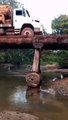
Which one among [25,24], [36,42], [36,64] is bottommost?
[36,64]

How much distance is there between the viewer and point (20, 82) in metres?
28.6

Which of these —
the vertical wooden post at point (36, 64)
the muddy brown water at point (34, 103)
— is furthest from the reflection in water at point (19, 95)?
the vertical wooden post at point (36, 64)

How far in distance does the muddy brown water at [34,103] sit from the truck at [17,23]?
5419 millimetres

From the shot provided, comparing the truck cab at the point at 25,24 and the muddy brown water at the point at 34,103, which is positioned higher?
the truck cab at the point at 25,24

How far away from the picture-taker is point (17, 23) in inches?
1014

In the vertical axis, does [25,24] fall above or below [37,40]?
above

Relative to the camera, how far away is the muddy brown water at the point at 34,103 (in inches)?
634

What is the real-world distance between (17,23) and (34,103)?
31.6 ft

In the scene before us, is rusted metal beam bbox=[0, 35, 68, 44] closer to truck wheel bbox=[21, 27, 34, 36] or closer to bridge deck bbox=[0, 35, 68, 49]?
bridge deck bbox=[0, 35, 68, 49]

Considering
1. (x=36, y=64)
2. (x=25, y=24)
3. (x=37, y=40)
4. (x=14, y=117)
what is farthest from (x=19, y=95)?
(x=14, y=117)

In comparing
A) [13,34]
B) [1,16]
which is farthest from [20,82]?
[1,16]

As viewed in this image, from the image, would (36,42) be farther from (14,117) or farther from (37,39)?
(14,117)

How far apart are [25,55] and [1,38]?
3134 centimetres

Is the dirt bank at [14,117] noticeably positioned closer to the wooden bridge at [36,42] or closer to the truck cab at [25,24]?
the wooden bridge at [36,42]
